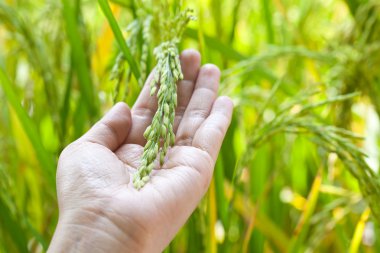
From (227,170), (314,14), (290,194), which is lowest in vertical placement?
(290,194)

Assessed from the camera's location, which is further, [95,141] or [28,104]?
[28,104]

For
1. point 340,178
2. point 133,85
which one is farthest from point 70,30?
point 340,178

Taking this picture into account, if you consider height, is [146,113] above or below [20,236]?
above

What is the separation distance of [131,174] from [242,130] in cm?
58

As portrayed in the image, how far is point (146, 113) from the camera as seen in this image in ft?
3.19

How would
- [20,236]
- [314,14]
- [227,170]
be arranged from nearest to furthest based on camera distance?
[20,236] → [227,170] → [314,14]

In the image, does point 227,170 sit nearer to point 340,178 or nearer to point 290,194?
point 290,194

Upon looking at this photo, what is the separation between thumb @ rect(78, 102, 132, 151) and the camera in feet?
2.96

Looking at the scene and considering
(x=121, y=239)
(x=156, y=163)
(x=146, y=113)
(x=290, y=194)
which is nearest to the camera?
(x=121, y=239)

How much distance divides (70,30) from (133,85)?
17 centimetres

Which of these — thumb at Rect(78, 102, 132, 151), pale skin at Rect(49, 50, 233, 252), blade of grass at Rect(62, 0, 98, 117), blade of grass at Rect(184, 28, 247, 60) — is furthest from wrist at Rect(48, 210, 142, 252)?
blade of grass at Rect(184, 28, 247, 60)

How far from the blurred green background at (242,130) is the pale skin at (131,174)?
0.09 m

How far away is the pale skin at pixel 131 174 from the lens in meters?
0.73

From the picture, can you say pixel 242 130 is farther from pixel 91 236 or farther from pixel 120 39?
pixel 91 236
